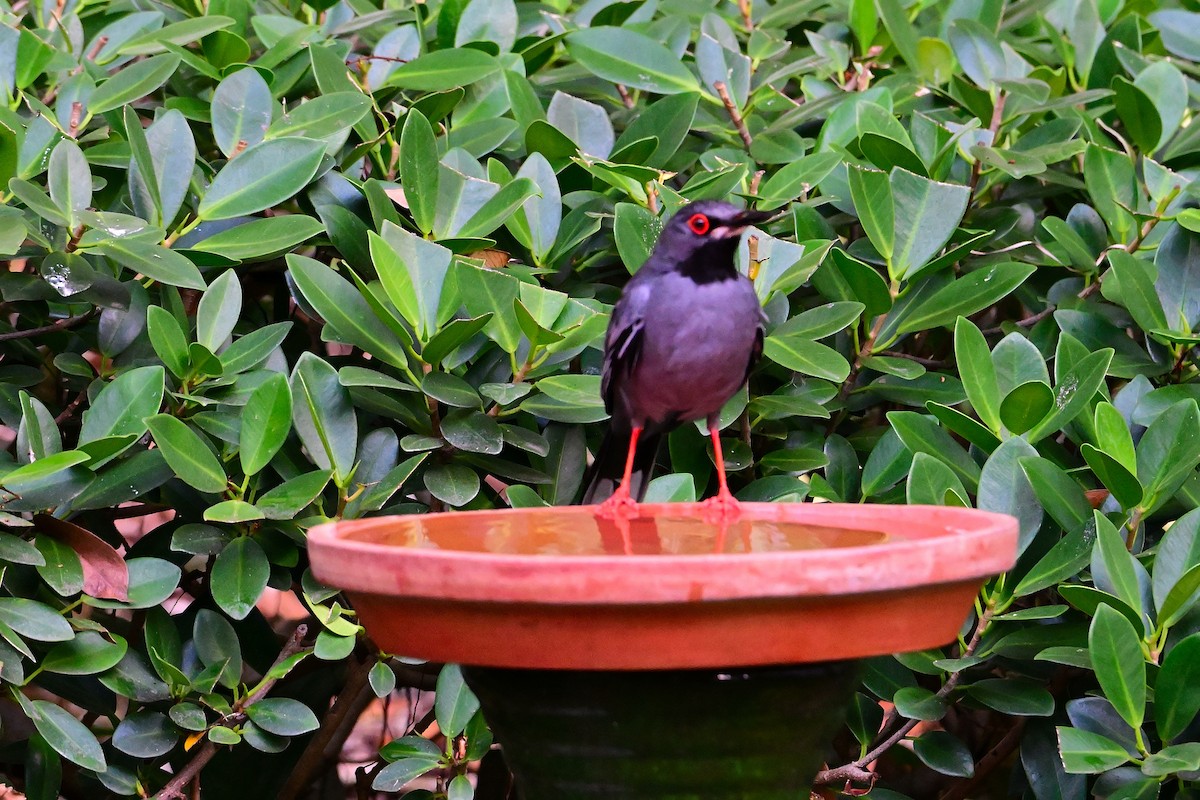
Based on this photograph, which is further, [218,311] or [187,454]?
[218,311]

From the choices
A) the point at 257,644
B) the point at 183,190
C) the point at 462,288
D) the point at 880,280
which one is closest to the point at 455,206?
the point at 462,288

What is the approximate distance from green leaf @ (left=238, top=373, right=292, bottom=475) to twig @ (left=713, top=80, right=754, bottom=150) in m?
1.46

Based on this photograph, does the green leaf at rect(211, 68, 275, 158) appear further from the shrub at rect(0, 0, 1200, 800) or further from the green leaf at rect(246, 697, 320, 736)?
the green leaf at rect(246, 697, 320, 736)

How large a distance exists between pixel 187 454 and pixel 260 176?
2.29 feet

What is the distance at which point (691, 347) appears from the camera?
2.62 metres

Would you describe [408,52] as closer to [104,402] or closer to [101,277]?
[101,277]

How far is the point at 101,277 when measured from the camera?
2.61 meters

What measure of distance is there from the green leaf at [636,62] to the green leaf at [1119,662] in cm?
175

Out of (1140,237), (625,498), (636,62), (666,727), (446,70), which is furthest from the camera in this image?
(636,62)

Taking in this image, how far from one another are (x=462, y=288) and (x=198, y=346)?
553mm

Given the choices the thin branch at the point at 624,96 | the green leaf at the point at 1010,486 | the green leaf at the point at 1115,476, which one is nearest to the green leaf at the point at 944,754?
A: the green leaf at the point at 1010,486

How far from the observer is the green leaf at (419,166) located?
263 centimetres

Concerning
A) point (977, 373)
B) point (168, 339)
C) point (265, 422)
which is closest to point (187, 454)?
point (265, 422)

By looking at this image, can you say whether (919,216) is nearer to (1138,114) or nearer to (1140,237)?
(1140,237)
